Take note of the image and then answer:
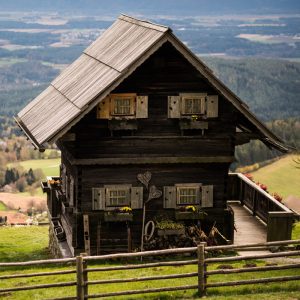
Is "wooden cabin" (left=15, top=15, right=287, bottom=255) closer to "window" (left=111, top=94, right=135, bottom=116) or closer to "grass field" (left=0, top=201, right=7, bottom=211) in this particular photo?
"window" (left=111, top=94, right=135, bottom=116)

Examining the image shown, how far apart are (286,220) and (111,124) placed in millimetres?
6450

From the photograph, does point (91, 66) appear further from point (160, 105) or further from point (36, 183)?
point (36, 183)

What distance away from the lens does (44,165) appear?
16238cm

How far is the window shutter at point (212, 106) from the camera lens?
27.2m

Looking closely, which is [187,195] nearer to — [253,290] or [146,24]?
[146,24]

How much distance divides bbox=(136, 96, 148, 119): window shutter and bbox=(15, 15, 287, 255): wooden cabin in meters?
0.03

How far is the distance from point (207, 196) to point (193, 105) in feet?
9.90

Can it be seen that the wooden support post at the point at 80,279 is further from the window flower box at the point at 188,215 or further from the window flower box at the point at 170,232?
the window flower box at the point at 188,215

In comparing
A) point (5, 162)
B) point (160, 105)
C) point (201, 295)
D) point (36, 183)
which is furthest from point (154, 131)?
point (5, 162)

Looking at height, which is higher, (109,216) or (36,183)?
(109,216)

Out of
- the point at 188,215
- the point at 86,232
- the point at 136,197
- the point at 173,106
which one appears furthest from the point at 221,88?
the point at 86,232

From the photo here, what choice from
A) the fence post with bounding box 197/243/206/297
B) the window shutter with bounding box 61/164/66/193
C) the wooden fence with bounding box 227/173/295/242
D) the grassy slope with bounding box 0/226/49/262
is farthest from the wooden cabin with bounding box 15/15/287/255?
the fence post with bounding box 197/243/206/297

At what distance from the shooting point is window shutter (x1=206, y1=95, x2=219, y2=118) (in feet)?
89.3

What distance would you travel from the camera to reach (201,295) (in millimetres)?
20328
